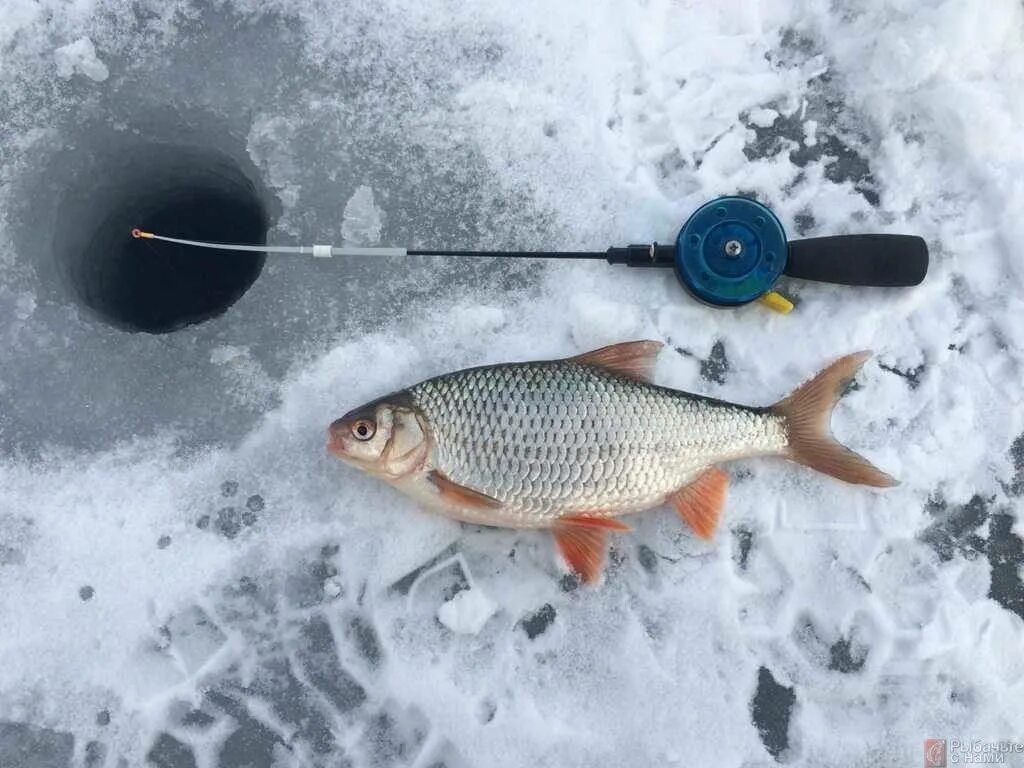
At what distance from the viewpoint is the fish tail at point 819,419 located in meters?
1.97

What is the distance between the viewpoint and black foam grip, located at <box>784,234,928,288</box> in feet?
6.60

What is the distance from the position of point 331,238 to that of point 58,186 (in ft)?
2.74

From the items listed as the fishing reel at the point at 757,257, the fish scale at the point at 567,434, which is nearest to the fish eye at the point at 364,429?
the fish scale at the point at 567,434

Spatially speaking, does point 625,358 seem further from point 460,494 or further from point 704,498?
point 460,494

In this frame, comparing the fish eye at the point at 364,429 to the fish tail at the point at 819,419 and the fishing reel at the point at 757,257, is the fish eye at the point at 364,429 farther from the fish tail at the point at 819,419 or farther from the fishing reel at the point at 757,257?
the fish tail at the point at 819,419

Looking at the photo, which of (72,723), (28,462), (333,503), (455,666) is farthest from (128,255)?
(455,666)

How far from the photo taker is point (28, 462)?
2.09 m

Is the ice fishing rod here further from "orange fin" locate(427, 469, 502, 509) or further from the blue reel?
"orange fin" locate(427, 469, 502, 509)

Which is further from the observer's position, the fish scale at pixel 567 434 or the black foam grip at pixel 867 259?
the black foam grip at pixel 867 259

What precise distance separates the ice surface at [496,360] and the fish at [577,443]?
0.13 meters

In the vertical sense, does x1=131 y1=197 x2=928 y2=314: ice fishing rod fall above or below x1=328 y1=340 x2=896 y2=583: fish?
above

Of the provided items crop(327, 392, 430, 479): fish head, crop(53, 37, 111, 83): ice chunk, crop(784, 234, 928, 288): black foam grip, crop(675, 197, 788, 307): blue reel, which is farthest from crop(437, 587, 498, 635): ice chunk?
crop(53, 37, 111, 83): ice chunk

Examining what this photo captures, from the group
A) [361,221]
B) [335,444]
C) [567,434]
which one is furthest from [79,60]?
[567,434]

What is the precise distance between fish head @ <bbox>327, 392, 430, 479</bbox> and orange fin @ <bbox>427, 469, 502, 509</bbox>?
63 millimetres
